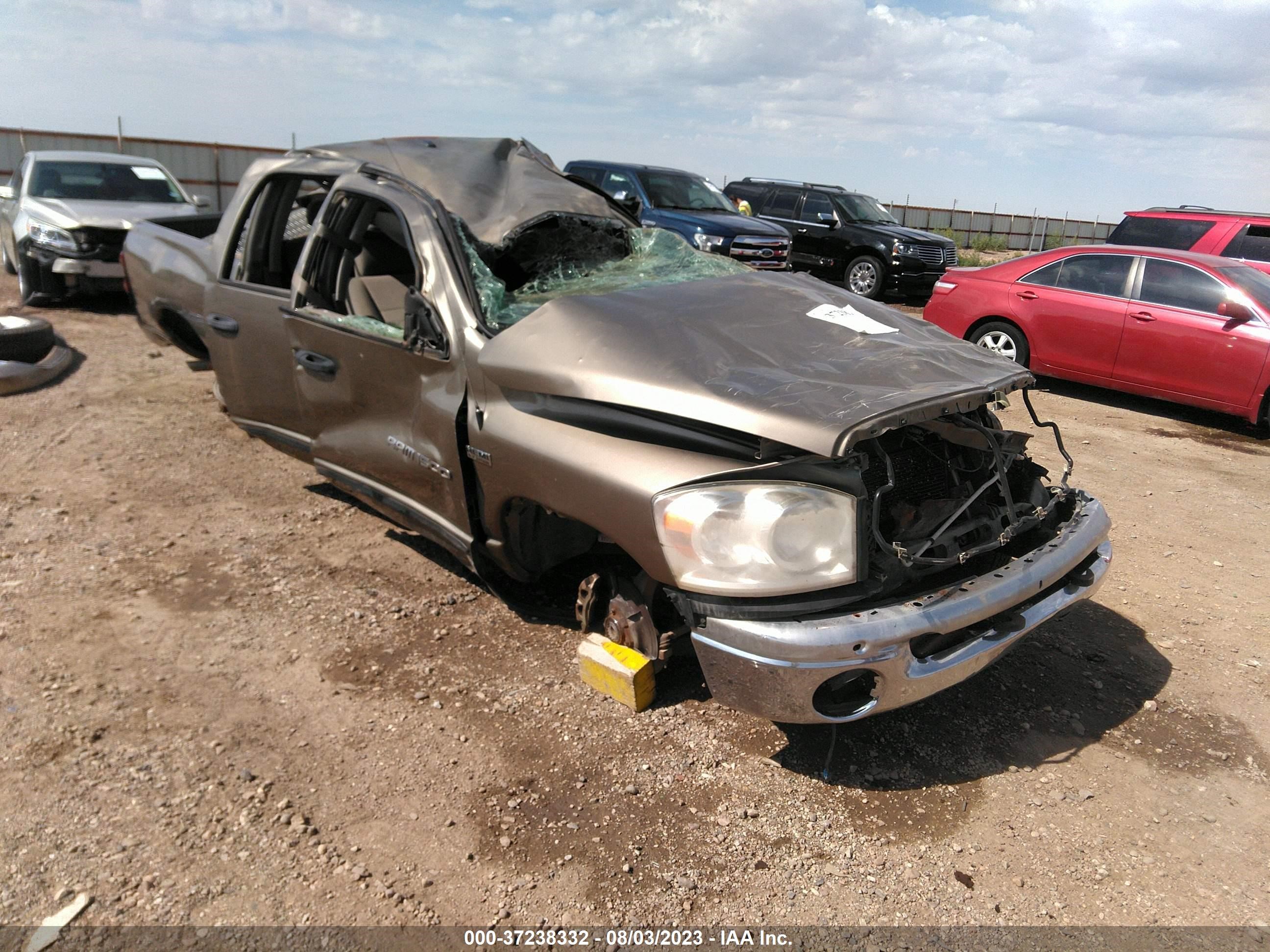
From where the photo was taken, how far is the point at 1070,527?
10.5ft

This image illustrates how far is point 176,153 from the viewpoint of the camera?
67.5ft

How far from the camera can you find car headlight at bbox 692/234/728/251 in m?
11.9

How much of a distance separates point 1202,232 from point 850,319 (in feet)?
30.0

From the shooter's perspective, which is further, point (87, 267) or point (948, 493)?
point (87, 267)

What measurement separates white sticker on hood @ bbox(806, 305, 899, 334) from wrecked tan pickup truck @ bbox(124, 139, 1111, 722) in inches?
0.6

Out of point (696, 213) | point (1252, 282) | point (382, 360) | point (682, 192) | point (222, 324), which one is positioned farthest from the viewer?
point (682, 192)

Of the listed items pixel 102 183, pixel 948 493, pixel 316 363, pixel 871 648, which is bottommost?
pixel 871 648

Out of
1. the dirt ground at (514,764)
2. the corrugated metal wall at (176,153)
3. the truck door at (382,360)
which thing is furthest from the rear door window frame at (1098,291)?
the corrugated metal wall at (176,153)

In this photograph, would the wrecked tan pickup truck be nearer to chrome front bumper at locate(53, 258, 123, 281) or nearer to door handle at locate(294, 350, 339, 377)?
door handle at locate(294, 350, 339, 377)

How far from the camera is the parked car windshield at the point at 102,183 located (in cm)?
1005

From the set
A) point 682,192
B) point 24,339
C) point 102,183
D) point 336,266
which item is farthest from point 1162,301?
point 102,183

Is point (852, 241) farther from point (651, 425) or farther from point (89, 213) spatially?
point (651, 425)

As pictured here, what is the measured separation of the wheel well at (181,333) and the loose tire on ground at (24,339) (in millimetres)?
1901

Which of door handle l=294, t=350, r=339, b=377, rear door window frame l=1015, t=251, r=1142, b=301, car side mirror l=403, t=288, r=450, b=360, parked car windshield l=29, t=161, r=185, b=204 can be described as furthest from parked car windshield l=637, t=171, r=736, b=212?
car side mirror l=403, t=288, r=450, b=360
